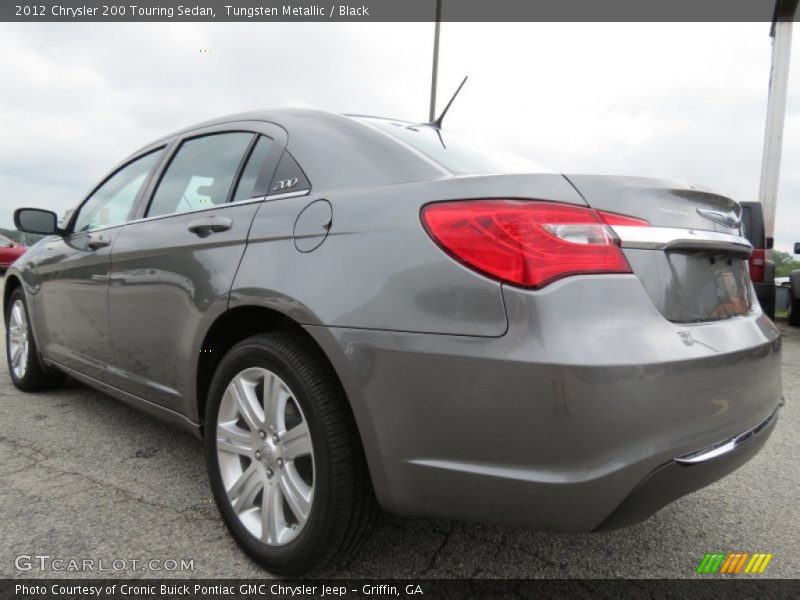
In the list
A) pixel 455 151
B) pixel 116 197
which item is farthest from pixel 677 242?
pixel 116 197

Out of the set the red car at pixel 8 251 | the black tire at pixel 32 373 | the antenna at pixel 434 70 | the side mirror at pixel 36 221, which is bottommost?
the red car at pixel 8 251

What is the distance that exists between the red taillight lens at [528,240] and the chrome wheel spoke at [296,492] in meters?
0.82

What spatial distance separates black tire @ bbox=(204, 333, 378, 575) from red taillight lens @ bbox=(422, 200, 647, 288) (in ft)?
1.77

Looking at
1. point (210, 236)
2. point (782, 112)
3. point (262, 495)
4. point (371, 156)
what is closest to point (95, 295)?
point (210, 236)

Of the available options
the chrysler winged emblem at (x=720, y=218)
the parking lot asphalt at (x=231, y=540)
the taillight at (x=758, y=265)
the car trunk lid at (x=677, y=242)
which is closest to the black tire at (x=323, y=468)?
the parking lot asphalt at (x=231, y=540)

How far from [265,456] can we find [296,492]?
0.18 m

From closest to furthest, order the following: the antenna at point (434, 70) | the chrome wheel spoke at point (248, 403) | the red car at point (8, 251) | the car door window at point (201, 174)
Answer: the chrome wheel spoke at point (248, 403) < the car door window at point (201, 174) < the antenna at point (434, 70) < the red car at point (8, 251)

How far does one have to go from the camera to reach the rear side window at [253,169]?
2.12m

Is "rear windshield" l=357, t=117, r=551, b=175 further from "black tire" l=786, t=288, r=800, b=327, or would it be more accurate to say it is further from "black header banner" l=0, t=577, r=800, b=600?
"black tire" l=786, t=288, r=800, b=327

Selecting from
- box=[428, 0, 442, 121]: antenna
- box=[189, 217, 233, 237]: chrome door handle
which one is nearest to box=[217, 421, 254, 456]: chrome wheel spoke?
box=[189, 217, 233, 237]: chrome door handle

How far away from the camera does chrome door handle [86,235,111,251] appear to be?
9.29 ft

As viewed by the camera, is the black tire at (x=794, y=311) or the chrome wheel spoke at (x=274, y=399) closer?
the chrome wheel spoke at (x=274, y=399)

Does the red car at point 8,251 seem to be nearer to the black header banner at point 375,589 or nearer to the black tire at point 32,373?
the black tire at point 32,373

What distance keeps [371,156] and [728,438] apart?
4.17ft
